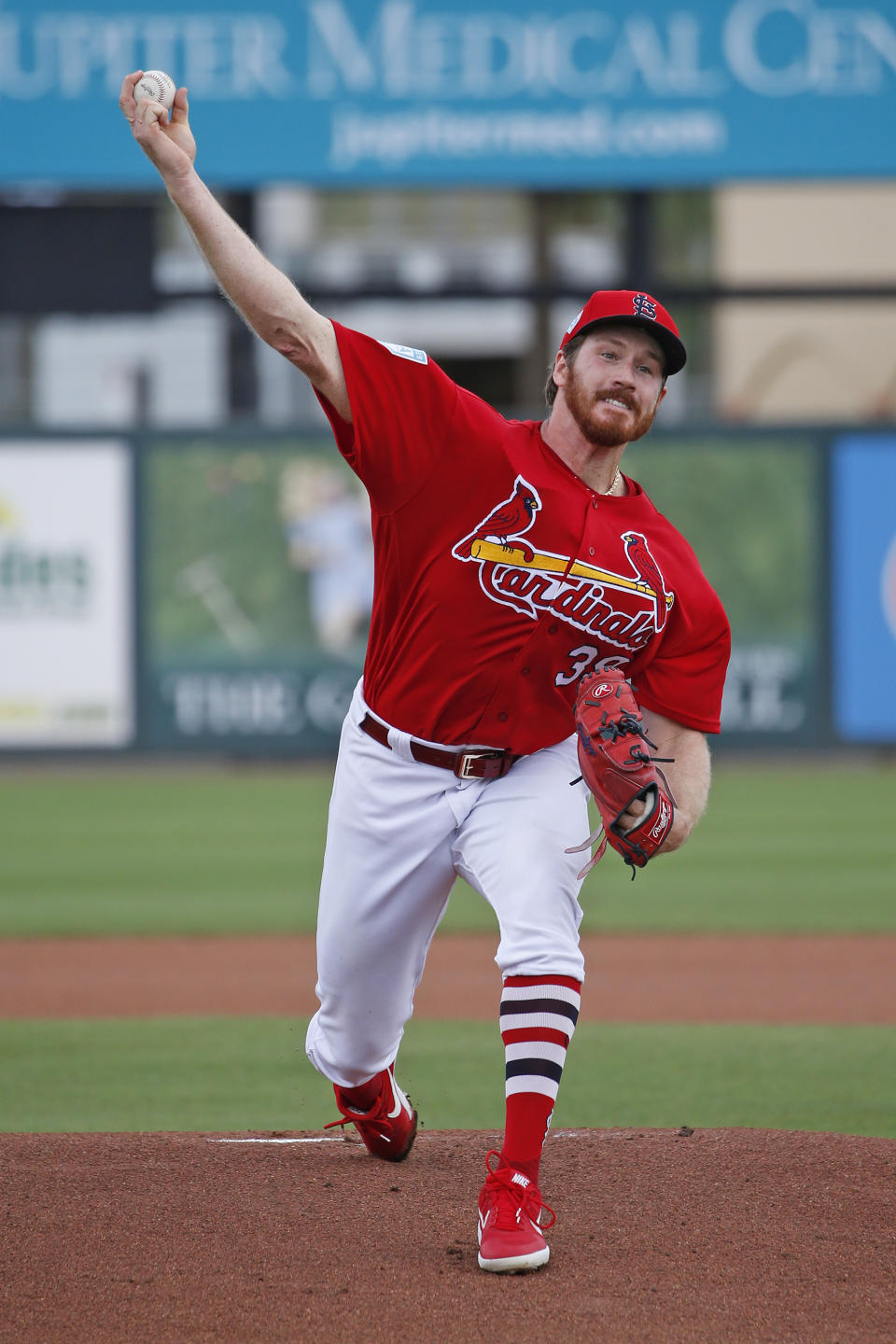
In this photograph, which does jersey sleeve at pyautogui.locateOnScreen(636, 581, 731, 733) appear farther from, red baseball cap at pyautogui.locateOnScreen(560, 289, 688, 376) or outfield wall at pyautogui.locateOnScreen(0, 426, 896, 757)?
outfield wall at pyautogui.locateOnScreen(0, 426, 896, 757)

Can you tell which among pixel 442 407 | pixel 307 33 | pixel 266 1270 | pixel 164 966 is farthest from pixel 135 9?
pixel 266 1270

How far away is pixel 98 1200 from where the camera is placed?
347cm

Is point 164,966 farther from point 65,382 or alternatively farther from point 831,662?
point 65,382

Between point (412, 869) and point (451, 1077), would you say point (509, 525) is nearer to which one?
point (412, 869)

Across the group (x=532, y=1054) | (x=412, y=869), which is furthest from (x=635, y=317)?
(x=532, y=1054)

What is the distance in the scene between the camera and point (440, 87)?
13211 millimetres

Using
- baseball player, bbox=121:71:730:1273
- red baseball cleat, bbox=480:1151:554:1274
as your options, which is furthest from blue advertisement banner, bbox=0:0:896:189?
red baseball cleat, bbox=480:1151:554:1274

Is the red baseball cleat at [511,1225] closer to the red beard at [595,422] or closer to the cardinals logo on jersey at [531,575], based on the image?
the cardinals logo on jersey at [531,575]

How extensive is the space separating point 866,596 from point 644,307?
1048 centimetres

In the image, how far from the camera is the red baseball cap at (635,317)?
3.51 m

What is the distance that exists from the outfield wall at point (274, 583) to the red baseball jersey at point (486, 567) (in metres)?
9.98

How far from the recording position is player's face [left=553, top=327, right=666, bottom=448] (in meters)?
3.49

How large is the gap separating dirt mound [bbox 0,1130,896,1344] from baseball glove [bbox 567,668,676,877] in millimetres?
723

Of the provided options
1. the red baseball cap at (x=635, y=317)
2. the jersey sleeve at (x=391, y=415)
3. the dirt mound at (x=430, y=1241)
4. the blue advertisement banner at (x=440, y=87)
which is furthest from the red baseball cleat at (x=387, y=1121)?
the blue advertisement banner at (x=440, y=87)
